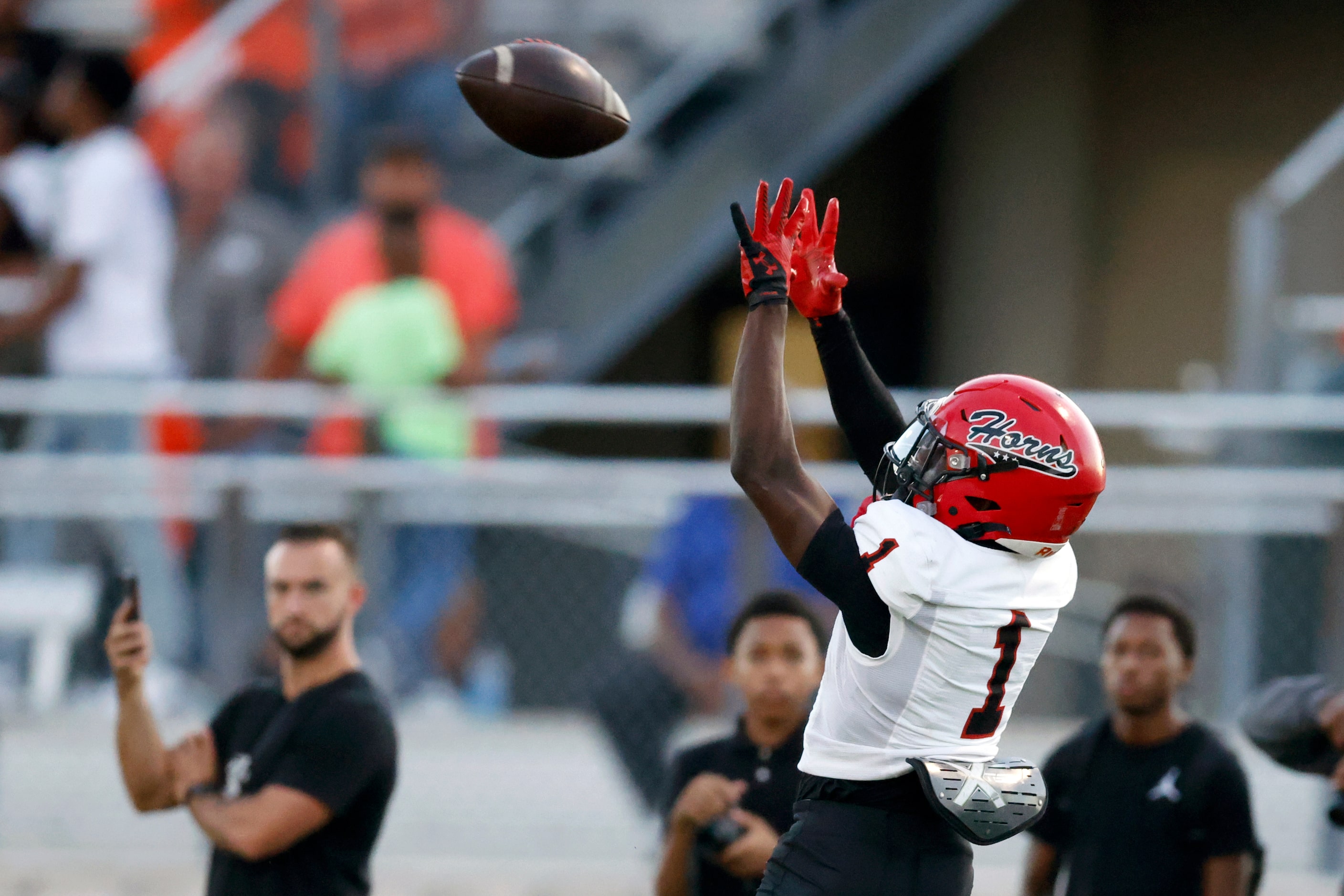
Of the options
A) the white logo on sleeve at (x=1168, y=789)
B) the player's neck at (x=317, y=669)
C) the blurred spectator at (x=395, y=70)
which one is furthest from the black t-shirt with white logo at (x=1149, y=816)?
the blurred spectator at (x=395, y=70)

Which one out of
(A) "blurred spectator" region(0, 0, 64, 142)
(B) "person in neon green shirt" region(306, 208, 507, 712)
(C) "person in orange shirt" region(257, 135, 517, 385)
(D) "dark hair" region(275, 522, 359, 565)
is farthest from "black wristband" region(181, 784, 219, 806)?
(A) "blurred spectator" region(0, 0, 64, 142)

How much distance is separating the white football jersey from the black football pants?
0.31ft

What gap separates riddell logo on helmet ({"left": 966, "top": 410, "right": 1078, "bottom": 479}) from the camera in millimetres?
3523

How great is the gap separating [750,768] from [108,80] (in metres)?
5.44

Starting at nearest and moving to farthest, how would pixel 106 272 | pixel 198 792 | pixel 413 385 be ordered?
pixel 198 792
pixel 413 385
pixel 106 272

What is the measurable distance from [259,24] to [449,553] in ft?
12.1

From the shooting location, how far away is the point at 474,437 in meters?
7.23

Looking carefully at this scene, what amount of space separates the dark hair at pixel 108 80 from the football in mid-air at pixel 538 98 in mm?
4865

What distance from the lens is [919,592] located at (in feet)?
11.3

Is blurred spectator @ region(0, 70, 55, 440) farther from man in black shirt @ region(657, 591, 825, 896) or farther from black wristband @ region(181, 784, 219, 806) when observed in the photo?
man in black shirt @ region(657, 591, 825, 896)

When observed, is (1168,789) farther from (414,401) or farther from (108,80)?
(108,80)

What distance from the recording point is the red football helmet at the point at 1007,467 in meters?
3.52

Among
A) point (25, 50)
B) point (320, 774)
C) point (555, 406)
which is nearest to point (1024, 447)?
point (320, 774)

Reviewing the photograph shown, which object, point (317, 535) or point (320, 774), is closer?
point (320, 774)
